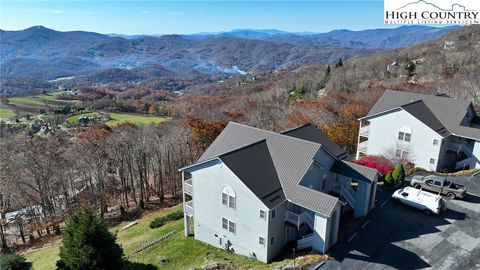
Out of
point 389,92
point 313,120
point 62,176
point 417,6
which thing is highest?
point 417,6

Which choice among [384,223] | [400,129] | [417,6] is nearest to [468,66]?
[417,6]

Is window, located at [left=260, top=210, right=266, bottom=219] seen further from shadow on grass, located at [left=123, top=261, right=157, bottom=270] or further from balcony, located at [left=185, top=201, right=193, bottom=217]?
shadow on grass, located at [left=123, top=261, right=157, bottom=270]

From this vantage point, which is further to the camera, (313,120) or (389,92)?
(313,120)

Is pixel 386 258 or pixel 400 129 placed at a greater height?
pixel 400 129

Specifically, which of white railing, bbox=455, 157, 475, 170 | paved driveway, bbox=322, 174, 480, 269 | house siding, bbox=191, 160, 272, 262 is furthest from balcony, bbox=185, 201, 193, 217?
white railing, bbox=455, 157, 475, 170

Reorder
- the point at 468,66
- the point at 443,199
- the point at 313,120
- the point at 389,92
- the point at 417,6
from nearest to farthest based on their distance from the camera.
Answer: the point at 443,199
the point at 389,92
the point at 417,6
the point at 313,120
the point at 468,66

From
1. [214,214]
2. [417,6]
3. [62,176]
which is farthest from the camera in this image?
[417,6]

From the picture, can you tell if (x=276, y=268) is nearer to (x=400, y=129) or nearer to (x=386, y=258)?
(x=386, y=258)

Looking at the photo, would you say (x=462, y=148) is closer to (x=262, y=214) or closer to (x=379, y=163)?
(x=379, y=163)

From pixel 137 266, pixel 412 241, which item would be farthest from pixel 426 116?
pixel 137 266
